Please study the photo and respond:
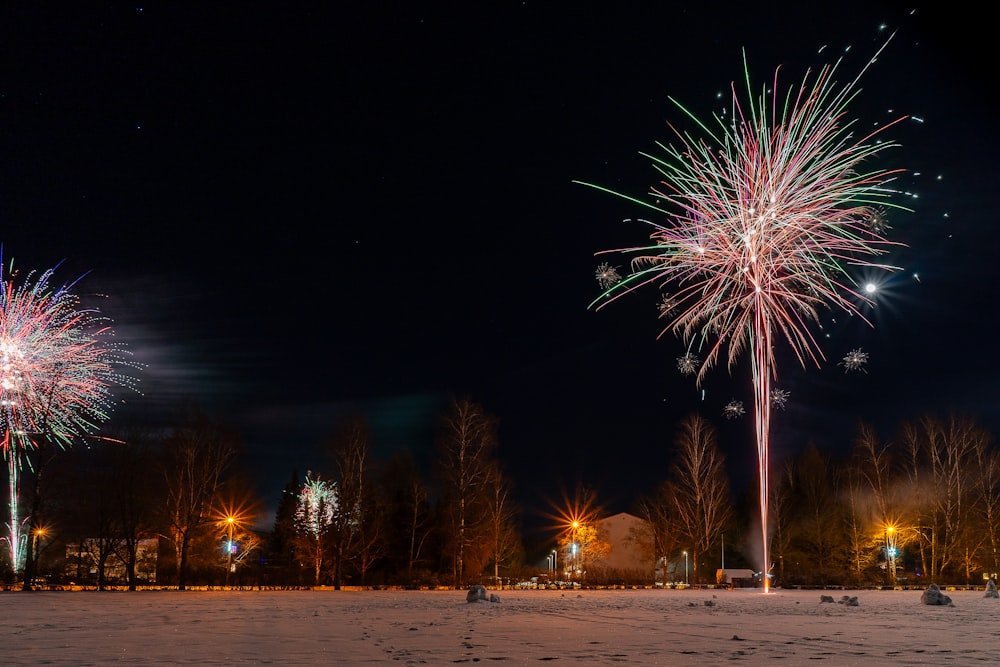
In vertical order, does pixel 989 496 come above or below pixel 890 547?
above

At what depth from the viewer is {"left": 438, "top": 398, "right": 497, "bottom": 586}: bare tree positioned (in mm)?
49906

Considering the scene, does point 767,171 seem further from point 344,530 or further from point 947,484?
point 947,484

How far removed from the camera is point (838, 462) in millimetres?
68188

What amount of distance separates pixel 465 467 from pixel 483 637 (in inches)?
1414

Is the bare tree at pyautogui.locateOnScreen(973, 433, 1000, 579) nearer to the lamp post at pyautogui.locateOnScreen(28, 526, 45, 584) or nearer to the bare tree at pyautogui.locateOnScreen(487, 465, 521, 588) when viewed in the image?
the bare tree at pyautogui.locateOnScreen(487, 465, 521, 588)

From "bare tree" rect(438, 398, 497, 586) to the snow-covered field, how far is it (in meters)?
26.9

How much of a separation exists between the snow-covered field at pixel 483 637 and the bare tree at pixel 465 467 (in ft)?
88.1

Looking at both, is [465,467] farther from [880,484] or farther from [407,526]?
[880,484]

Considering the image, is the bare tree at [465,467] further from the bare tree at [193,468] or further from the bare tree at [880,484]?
the bare tree at [880,484]

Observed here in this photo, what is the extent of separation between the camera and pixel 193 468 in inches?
1877

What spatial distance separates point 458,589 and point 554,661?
38974mm

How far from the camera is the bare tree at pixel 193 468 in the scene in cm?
4728

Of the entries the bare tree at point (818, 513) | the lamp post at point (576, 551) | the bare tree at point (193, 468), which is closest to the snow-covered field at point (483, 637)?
the bare tree at point (193, 468)

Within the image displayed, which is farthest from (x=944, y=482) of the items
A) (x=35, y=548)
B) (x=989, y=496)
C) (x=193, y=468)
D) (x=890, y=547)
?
(x=35, y=548)
